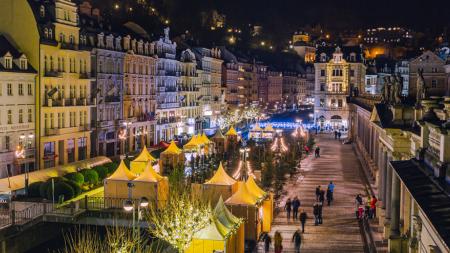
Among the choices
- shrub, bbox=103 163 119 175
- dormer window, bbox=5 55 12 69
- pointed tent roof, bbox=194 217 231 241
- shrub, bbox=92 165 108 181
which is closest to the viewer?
pointed tent roof, bbox=194 217 231 241

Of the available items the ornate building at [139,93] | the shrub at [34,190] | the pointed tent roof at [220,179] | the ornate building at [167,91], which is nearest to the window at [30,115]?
the shrub at [34,190]

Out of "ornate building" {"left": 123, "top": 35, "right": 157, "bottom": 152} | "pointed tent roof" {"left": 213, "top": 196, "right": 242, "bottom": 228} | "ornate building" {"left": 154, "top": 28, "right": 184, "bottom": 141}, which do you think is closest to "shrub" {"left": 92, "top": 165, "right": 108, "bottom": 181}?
"pointed tent roof" {"left": 213, "top": 196, "right": 242, "bottom": 228}

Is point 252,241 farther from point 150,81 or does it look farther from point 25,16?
point 150,81

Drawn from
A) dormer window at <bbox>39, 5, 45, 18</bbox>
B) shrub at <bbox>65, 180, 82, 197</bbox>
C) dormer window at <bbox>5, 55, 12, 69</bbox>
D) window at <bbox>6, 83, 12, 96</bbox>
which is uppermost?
dormer window at <bbox>39, 5, 45, 18</bbox>

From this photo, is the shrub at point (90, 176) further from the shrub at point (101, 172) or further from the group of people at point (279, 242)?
the group of people at point (279, 242)

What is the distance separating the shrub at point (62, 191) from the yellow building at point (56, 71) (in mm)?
16217

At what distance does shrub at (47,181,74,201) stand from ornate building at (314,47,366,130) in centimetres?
8883

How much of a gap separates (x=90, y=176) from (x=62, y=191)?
574 cm

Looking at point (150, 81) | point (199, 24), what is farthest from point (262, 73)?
point (150, 81)

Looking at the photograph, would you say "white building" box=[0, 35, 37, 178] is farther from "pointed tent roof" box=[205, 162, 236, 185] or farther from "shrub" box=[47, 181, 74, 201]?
"pointed tent roof" box=[205, 162, 236, 185]

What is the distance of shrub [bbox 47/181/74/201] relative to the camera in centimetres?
4079

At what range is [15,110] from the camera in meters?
54.8

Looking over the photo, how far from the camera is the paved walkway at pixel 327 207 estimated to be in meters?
33.0

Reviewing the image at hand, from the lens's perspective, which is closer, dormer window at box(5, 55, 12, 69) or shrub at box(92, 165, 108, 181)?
shrub at box(92, 165, 108, 181)
